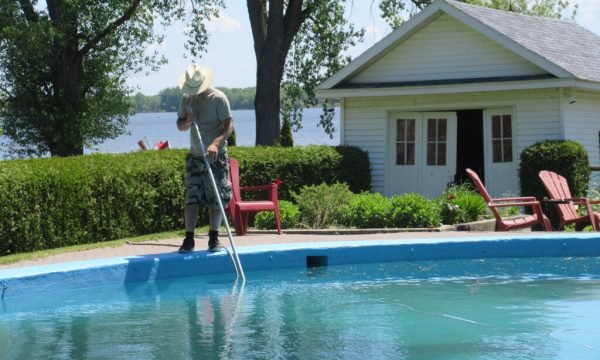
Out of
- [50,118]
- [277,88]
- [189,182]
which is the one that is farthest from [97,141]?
[189,182]

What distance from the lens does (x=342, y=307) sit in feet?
29.4

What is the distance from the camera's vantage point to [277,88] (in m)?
25.9

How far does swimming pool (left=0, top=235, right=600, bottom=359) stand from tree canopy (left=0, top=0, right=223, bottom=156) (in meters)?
15.3

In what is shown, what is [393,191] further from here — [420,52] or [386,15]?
[386,15]

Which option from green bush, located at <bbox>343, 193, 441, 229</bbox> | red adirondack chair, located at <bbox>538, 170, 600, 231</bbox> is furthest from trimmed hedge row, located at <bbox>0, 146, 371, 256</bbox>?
red adirondack chair, located at <bbox>538, 170, 600, 231</bbox>

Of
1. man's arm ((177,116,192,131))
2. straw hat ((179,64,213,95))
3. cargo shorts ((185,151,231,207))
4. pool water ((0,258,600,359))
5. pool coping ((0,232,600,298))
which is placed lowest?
pool water ((0,258,600,359))

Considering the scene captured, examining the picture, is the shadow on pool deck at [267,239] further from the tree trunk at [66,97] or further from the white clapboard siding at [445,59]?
the tree trunk at [66,97]

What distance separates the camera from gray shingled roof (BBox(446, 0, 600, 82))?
1945 cm

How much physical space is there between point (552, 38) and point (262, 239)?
1105cm

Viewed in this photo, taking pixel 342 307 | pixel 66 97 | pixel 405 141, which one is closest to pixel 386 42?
pixel 405 141

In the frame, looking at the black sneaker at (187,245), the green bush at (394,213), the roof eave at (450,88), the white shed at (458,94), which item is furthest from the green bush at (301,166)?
the black sneaker at (187,245)

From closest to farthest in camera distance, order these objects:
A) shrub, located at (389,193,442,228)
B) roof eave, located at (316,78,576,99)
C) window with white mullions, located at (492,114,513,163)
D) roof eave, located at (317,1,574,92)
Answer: shrub, located at (389,193,442,228) < roof eave, located at (316,78,576,99) < roof eave, located at (317,1,574,92) < window with white mullions, located at (492,114,513,163)

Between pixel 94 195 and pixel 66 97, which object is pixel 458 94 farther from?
pixel 66 97

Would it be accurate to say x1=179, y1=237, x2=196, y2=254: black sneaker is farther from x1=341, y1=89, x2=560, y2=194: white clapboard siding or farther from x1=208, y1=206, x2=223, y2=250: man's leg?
x1=341, y1=89, x2=560, y2=194: white clapboard siding
